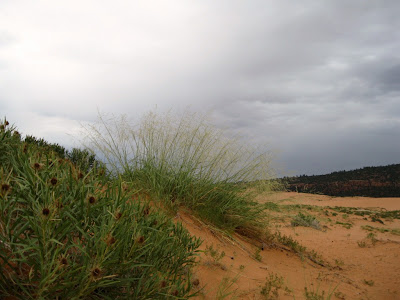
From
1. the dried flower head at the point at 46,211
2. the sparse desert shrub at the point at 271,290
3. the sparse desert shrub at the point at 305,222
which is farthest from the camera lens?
the sparse desert shrub at the point at 305,222

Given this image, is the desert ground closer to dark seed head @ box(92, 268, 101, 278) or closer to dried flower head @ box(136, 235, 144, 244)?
dried flower head @ box(136, 235, 144, 244)

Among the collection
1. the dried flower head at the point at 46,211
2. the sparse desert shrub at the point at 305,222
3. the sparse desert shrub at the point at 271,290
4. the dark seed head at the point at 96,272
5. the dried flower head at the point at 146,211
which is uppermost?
the dried flower head at the point at 46,211

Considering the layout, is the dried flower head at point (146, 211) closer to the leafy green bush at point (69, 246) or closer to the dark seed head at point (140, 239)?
the leafy green bush at point (69, 246)

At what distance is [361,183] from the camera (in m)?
34.2

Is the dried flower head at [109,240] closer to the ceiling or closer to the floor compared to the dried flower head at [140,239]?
closer to the ceiling

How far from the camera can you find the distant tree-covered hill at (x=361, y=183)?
31.7 metres

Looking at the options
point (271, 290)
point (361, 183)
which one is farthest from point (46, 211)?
point (361, 183)

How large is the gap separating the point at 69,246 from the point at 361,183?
3754 cm

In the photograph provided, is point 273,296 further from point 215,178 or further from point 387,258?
point 387,258

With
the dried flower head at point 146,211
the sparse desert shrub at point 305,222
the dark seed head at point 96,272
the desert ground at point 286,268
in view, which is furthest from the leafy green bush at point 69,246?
the sparse desert shrub at point 305,222

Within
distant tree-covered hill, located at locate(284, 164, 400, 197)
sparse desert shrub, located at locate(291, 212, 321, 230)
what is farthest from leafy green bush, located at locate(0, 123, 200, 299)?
distant tree-covered hill, located at locate(284, 164, 400, 197)

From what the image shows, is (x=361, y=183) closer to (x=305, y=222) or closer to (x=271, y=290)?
(x=305, y=222)

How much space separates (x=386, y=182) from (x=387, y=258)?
→ 101 feet

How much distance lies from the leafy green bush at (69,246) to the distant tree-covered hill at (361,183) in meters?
29.7
